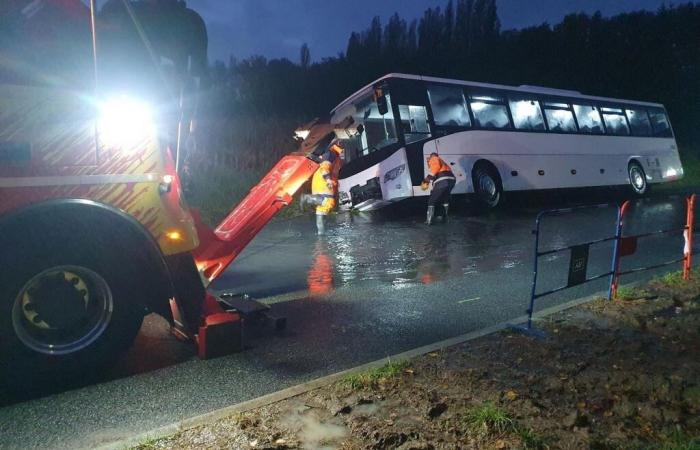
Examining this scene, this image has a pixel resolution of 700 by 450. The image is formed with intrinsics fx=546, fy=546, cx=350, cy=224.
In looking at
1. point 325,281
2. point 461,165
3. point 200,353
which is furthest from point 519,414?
point 461,165

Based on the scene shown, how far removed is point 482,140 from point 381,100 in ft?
12.2

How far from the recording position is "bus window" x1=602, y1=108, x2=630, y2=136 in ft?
65.1

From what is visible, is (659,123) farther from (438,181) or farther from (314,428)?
(314,428)

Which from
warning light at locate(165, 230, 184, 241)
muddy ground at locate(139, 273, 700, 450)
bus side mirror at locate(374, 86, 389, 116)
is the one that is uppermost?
bus side mirror at locate(374, 86, 389, 116)

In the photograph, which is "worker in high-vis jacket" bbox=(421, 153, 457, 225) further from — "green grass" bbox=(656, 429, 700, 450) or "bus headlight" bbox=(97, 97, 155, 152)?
"green grass" bbox=(656, 429, 700, 450)

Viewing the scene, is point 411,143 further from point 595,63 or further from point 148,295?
point 595,63

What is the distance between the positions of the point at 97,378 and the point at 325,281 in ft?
12.5

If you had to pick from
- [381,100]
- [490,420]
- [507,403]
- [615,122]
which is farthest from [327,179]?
[615,122]

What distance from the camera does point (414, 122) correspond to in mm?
14047

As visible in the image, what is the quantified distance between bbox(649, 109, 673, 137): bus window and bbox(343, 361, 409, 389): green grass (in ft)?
73.2

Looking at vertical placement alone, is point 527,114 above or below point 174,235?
above

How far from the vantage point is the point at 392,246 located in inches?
408

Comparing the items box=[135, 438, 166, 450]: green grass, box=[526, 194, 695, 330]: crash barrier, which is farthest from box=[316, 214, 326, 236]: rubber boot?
box=[135, 438, 166, 450]: green grass

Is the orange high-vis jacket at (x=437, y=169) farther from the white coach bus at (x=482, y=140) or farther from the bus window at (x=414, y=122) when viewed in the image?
the bus window at (x=414, y=122)
